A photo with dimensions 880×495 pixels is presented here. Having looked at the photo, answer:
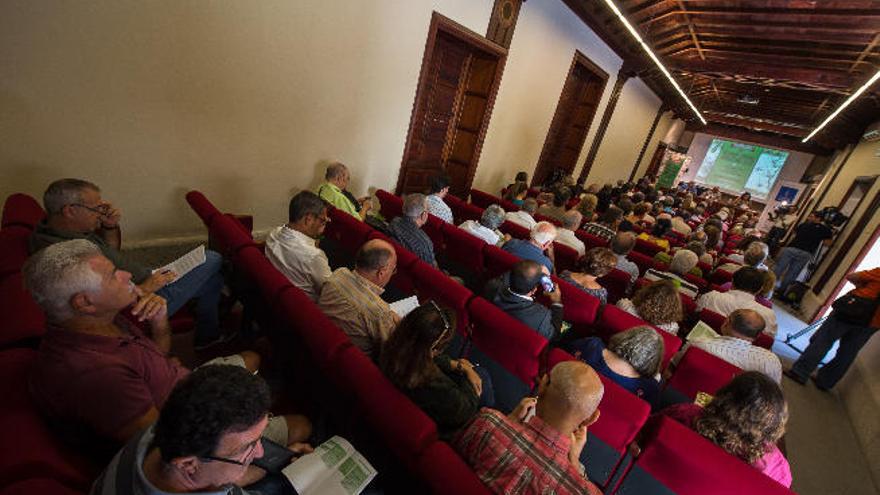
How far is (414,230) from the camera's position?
8.25 ft

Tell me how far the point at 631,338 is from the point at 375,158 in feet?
11.5

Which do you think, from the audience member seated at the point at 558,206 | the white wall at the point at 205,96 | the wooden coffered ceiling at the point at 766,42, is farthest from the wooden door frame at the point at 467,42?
the wooden coffered ceiling at the point at 766,42

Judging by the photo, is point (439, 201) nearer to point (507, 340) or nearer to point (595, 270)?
point (595, 270)

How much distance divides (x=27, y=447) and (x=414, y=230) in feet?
6.55

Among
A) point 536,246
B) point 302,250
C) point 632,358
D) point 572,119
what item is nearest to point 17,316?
point 302,250

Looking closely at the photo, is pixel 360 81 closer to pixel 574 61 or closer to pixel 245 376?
pixel 245 376

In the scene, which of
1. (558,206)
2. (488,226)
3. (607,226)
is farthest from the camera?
(558,206)

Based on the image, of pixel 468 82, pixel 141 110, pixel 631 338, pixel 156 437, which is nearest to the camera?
pixel 156 437

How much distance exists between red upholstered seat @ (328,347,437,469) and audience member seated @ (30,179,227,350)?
96cm

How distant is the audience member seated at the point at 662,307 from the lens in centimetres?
216

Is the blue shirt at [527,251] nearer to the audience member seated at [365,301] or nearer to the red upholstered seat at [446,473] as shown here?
the audience member seated at [365,301]

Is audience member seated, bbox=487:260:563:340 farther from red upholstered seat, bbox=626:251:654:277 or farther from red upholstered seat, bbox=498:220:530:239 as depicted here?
red upholstered seat, bbox=626:251:654:277

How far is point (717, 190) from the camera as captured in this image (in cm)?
1555

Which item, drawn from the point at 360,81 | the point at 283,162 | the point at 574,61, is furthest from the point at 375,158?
the point at 574,61
